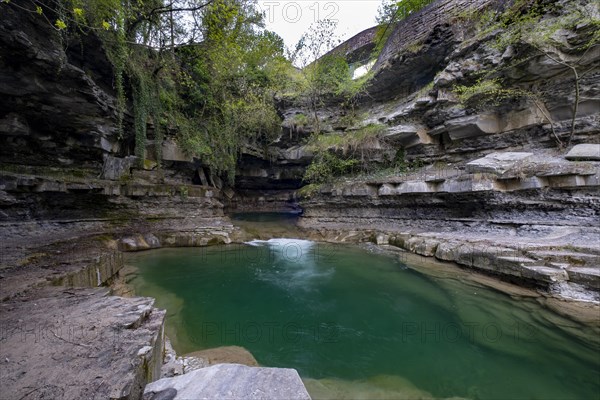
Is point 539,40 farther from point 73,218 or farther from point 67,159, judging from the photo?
point 67,159

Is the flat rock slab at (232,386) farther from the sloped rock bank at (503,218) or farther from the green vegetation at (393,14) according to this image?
the green vegetation at (393,14)

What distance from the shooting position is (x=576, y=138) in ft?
21.9

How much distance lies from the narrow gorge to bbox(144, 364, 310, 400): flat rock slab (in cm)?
1

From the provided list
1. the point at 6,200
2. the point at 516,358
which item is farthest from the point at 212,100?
the point at 516,358

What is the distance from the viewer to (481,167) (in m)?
6.79

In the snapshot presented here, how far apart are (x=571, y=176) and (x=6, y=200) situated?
44.9 feet

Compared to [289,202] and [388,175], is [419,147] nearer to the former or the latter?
[388,175]

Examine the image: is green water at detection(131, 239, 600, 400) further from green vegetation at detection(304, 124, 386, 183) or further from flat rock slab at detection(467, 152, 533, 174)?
green vegetation at detection(304, 124, 386, 183)

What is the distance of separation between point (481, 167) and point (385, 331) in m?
5.83

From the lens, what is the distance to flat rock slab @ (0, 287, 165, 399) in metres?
1.41

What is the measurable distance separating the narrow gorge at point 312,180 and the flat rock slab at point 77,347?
2cm

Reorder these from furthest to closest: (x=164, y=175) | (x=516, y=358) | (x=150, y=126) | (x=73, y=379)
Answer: (x=164, y=175) → (x=150, y=126) → (x=516, y=358) → (x=73, y=379)

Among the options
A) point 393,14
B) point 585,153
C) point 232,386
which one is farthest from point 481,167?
point 393,14

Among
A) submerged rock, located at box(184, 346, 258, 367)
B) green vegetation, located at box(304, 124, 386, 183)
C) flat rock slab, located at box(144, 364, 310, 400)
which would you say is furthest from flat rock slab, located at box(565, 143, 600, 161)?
submerged rock, located at box(184, 346, 258, 367)
